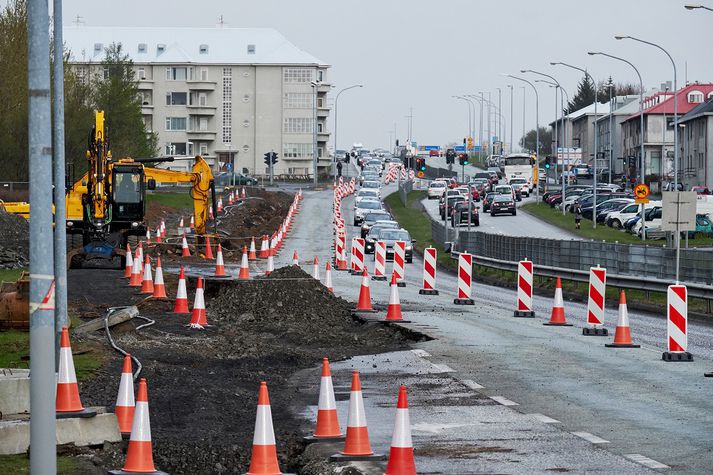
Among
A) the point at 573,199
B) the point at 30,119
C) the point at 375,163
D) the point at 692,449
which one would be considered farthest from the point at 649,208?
the point at 375,163

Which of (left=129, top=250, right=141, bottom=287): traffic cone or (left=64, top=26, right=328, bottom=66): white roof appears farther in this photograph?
(left=64, top=26, right=328, bottom=66): white roof

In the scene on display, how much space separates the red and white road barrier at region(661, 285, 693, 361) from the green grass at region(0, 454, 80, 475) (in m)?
10.4

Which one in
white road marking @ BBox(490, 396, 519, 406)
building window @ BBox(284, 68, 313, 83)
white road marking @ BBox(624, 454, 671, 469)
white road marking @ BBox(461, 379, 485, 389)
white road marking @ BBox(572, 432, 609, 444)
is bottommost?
white road marking @ BBox(461, 379, 485, 389)

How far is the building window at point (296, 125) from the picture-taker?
150 meters

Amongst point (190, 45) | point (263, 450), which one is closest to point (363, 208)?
point (263, 450)

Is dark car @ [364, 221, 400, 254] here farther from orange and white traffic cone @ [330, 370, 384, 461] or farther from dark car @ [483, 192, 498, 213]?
orange and white traffic cone @ [330, 370, 384, 461]

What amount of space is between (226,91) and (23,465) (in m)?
142

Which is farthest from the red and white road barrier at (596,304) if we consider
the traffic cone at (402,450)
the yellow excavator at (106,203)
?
the yellow excavator at (106,203)

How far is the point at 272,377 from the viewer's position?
60.4 ft

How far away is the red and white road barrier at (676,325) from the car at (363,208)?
58199mm

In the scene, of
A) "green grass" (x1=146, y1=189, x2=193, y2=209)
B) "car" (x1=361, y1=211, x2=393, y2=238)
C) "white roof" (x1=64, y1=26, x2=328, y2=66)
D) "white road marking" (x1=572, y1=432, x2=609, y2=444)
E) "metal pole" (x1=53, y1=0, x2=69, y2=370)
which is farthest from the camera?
"white roof" (x1=64, y1=26, x2=328, y2=66)

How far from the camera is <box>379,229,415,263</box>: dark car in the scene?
184ft

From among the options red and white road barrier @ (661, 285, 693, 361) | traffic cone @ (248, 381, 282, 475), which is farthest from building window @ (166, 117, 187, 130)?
traffic cone @ (248, 381, 282, 475)

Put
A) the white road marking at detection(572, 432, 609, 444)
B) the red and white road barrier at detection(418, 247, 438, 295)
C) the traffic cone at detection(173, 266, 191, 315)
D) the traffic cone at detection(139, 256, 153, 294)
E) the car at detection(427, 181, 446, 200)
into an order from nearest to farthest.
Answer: the white road marking at detection(572, 432, 609, 444) → the traffic cone at detection(173, 266, 191, 315) → the traffic cone at detection(139, 256, 153, 294) → the red and white road barrier at detection(418, 247, 438, 295) → the car at detection(427, 181, 446, 200)
